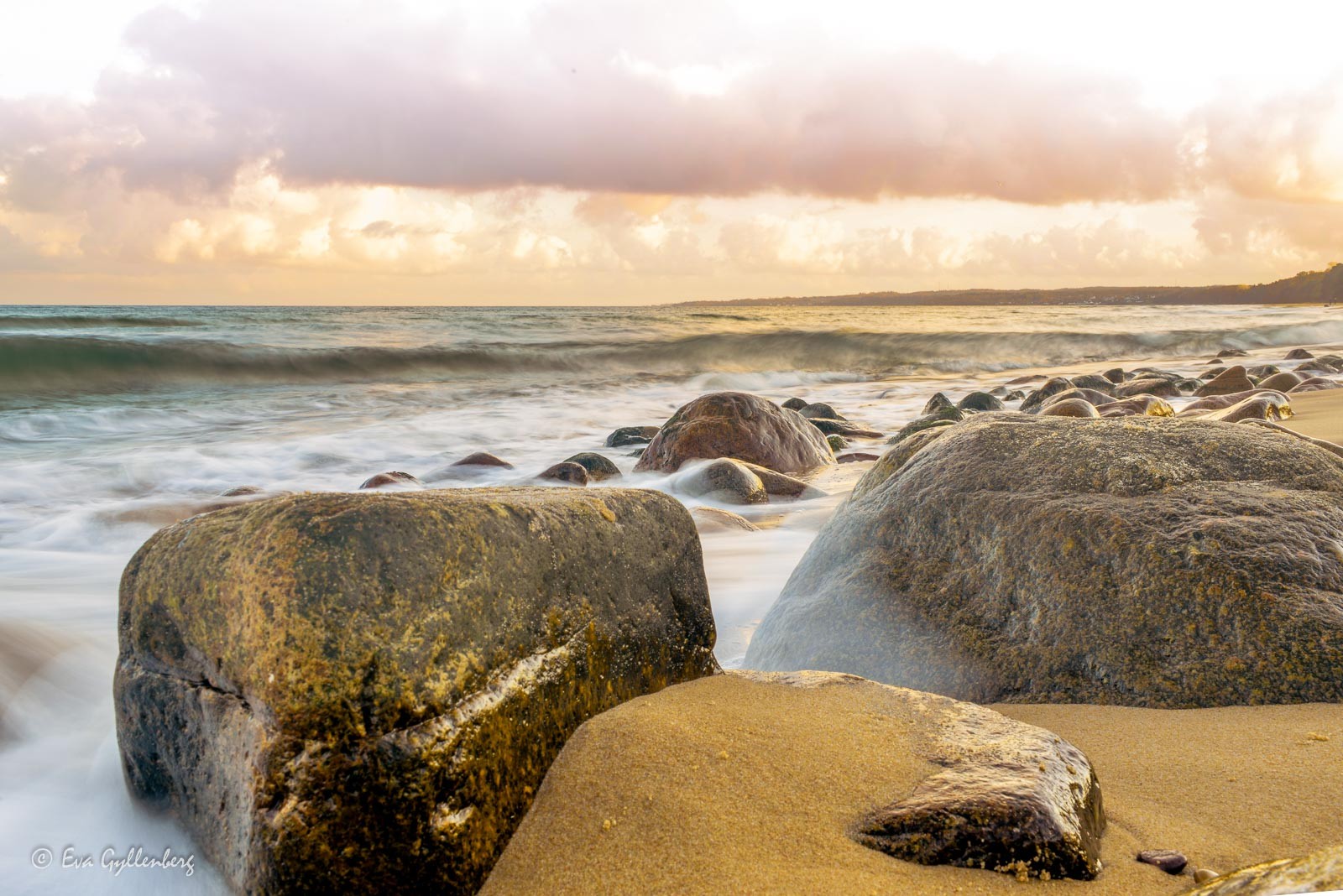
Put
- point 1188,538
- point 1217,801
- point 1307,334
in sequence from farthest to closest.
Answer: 1. point 1307,334
2. point 1188,538
3. point 1217,801

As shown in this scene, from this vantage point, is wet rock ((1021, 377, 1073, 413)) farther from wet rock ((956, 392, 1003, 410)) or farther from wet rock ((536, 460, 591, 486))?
wet rock ((536, 460, 591, 486))

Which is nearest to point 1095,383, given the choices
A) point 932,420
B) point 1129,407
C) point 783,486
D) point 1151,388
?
point 1151,388

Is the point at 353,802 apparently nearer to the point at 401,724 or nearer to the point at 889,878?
the point at 401,724

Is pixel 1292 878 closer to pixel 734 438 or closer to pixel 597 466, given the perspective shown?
pixel 734 438

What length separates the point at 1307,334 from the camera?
28.1 metres

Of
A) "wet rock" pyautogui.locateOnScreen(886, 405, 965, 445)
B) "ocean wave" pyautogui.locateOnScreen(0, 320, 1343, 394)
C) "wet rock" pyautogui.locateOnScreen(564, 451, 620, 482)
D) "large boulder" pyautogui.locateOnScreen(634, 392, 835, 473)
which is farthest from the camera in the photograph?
"ocean wave" pyautogui.locateOnScreen(0, 320, 1343, 394)

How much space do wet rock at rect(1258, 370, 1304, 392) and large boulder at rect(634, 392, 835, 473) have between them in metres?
6.94

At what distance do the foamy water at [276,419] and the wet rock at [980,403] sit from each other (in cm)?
87

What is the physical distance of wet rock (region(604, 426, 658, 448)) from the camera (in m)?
9.45

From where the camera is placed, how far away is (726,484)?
621cm

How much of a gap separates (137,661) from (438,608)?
2.27 ft

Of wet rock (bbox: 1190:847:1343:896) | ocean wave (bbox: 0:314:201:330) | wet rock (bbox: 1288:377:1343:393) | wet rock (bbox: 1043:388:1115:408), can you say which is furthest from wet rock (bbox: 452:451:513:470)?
ocean wave (bbox: 0:314:201:330)

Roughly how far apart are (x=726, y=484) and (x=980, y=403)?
5.59 m

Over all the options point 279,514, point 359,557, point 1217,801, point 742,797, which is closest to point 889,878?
point 742,797
